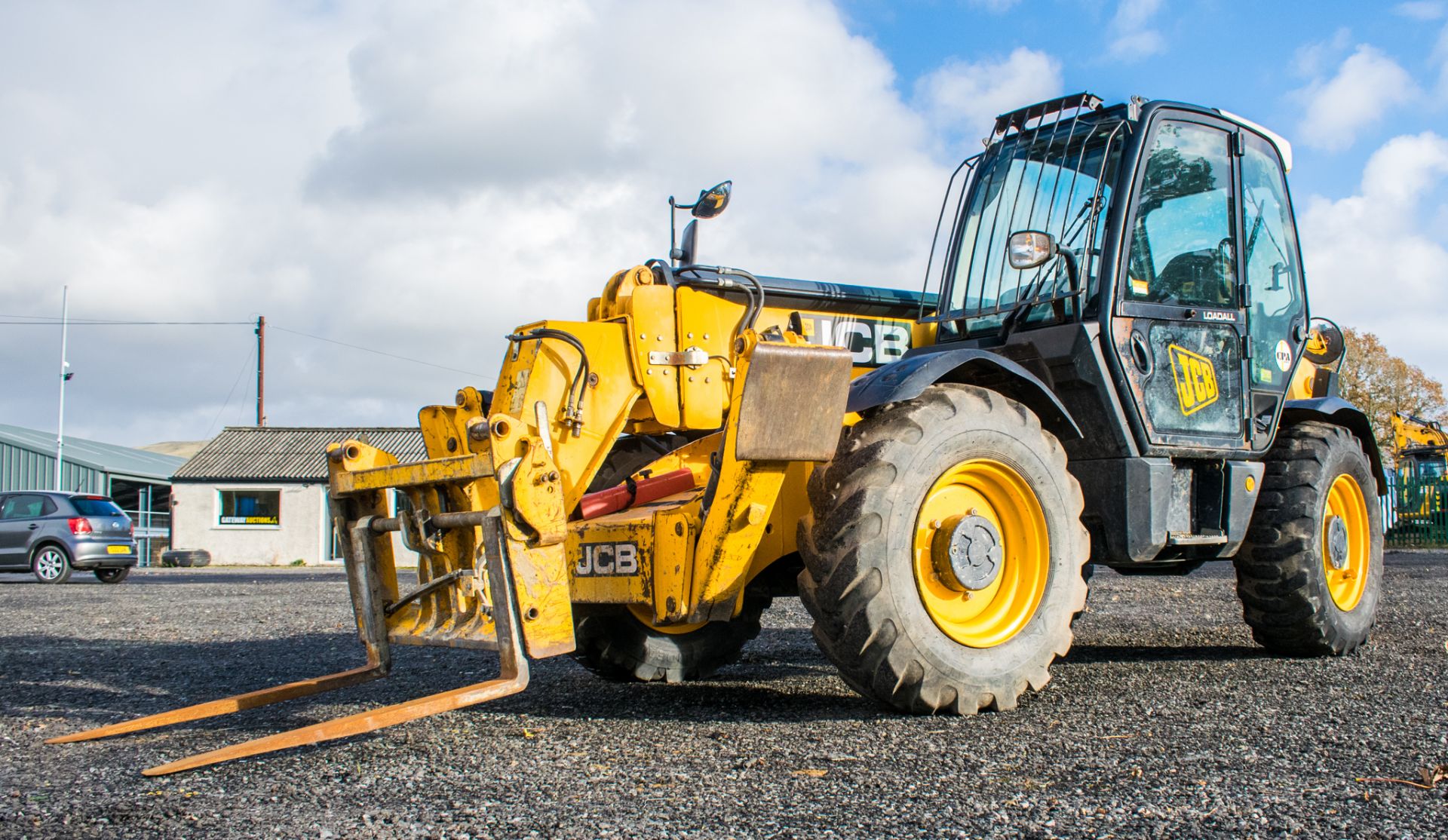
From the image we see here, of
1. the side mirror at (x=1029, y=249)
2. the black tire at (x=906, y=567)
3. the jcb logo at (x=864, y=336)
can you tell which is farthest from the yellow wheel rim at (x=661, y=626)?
the side mirror at (x=1029, y=249)

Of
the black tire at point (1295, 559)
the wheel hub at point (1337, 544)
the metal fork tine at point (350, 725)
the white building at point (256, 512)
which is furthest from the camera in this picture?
the white building at point (256, 512)

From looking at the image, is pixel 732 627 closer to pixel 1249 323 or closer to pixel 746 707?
pixel 746 707

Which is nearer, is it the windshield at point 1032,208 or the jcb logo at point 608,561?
the jcb logo at point 608,561

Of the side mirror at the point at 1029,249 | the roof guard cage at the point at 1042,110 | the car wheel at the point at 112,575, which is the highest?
the roof guard cage at the point at 1042,110

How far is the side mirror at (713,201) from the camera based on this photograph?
6.05 meters

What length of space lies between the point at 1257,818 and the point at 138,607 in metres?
12.6

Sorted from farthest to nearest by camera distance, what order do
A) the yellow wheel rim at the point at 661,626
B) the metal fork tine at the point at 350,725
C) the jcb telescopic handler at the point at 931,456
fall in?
1. the yellow wheel rim at the point at 661,626
2. the jcb telescopic handler at the point at 931,456
3. the metal fork tine at the point at 350,725

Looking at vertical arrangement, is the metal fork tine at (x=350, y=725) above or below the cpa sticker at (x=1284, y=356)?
below

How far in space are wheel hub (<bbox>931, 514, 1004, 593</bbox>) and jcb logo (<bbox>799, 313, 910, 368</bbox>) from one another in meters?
1.93

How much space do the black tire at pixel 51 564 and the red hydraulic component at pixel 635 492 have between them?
56.5ft

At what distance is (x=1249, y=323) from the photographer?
6508 millimetres

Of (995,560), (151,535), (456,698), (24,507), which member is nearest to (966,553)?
(995,560)

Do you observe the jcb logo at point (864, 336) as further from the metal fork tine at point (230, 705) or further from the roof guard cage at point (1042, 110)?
the metal fork tine at point (230, 705)

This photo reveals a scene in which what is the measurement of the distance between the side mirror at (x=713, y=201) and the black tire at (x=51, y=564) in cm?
1704
